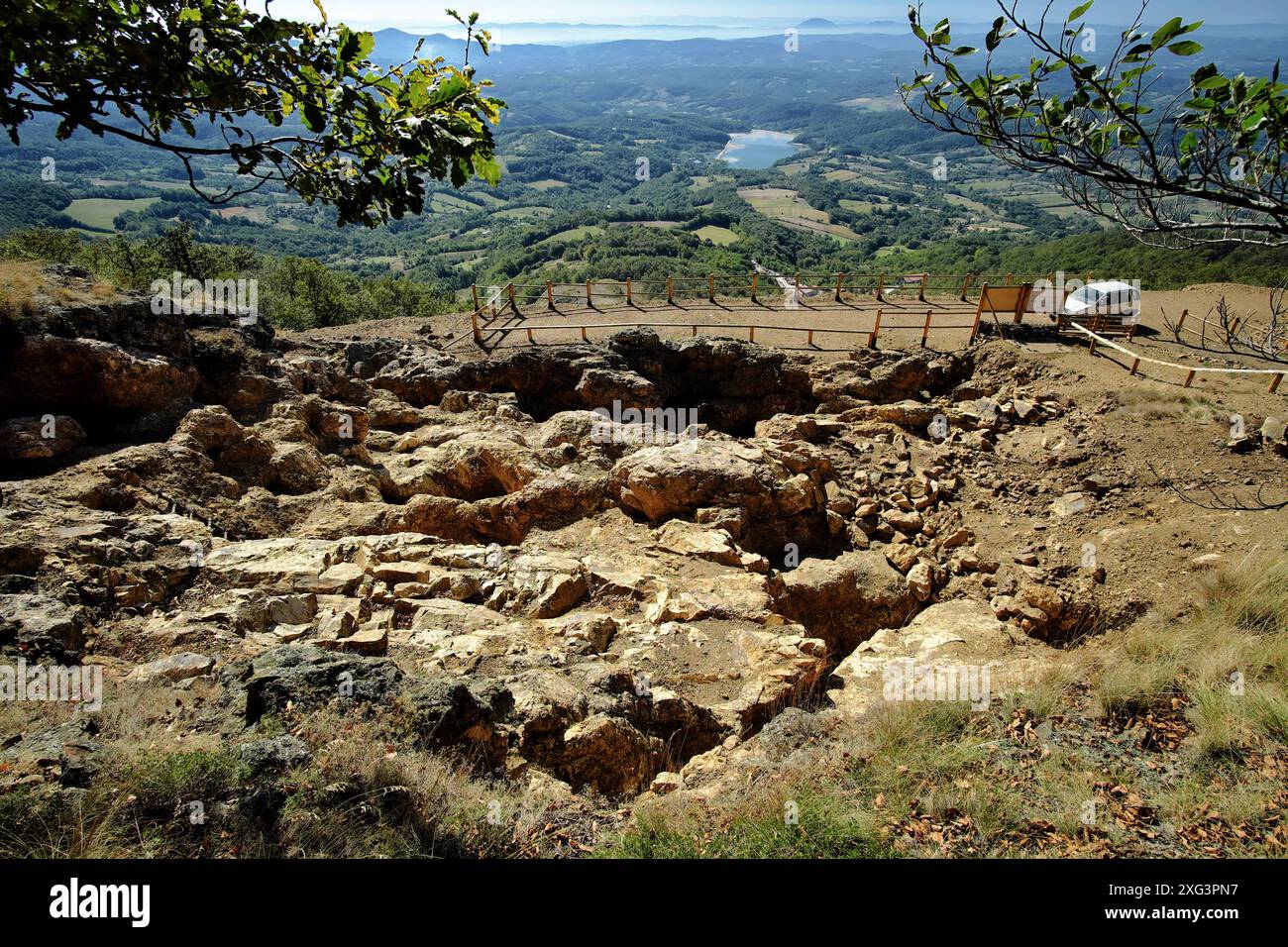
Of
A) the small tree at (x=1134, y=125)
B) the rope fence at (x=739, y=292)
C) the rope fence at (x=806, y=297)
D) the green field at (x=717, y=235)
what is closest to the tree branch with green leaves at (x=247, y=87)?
the small tree at (x=1134, y=125)

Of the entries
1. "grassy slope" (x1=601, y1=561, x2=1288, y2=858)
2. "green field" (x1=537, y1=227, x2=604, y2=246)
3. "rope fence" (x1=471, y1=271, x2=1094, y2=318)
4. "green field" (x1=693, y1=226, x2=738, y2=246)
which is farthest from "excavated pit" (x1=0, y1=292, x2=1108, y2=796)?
"green field" (x1=537, y1=227, x2=604, y2=246)

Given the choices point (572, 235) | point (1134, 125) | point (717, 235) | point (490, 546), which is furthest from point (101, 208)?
point (1134, 125)

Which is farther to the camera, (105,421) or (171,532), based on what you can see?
(105,421)

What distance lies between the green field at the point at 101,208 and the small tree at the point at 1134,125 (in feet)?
463

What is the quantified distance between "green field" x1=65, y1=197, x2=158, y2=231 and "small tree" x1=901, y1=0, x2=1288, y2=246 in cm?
14121

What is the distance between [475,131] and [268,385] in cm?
951

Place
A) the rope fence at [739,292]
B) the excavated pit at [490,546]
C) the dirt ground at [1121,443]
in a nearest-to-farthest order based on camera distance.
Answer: the excavated pit at [490,546], the dirt ground at [1121,443], the rope fence at [739,292]

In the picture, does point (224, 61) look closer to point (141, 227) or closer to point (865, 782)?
point (865, 782)

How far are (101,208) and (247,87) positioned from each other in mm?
166606

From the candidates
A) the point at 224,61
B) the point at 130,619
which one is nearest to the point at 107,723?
the point at 130,619

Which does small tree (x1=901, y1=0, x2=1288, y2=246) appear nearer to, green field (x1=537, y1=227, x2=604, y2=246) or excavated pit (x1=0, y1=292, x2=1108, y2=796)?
excavated pit (x1=0, y1=292, x2=1108, y2=796)

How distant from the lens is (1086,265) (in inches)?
1859

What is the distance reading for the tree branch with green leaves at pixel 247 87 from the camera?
111 inches

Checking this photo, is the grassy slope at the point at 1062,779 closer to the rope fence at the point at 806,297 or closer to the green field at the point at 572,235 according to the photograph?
the rope fence at the point at 806,297
